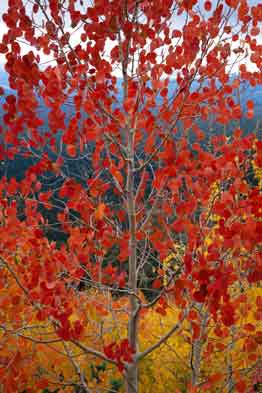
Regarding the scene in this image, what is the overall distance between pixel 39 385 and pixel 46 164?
2417 millimetres

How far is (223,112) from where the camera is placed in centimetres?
432

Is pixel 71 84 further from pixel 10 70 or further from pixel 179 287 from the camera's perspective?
pixel 179 287

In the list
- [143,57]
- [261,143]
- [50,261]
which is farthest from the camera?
[143,57]

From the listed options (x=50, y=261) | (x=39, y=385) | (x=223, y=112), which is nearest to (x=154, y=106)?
(x=223, y=112)

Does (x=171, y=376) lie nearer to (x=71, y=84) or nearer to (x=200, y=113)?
(x=200, y=113)

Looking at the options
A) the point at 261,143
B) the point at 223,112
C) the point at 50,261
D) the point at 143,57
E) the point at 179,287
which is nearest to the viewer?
the point at 179,287

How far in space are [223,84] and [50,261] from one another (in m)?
2.40

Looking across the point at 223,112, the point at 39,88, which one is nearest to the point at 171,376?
the point at 223,112

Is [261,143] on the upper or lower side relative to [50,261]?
upper

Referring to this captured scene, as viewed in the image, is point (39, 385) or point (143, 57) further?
point (39, 385)

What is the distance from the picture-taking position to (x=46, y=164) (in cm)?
385

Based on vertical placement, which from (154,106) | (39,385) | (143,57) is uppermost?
(143,57)

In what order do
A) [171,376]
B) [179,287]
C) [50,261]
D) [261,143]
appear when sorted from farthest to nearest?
[171,376]
[50,261]
[261,143]
[179,287]

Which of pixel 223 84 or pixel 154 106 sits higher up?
pixel 223 84
